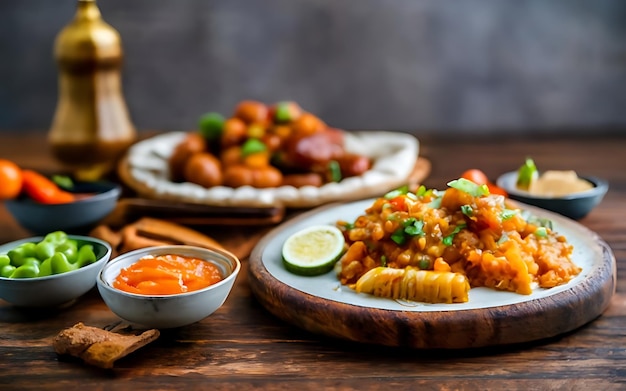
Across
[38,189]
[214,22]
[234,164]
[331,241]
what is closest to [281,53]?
[214,22]

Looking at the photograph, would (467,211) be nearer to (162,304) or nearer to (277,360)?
(277,360)

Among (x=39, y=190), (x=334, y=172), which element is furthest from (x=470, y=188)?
(x=39, y=190)

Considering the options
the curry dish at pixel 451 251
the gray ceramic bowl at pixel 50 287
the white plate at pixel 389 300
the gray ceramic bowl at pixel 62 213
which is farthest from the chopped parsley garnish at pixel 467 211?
the gray ceramic bowl at pixel 62 213

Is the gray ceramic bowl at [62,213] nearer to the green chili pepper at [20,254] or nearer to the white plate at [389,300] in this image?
the green chili pepper at [20,254]

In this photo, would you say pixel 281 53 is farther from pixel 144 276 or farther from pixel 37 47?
pixel 144 276

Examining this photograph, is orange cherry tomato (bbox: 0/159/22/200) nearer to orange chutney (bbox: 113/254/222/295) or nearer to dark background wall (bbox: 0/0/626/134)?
orange chutney (bbox: 113/254/222/295)

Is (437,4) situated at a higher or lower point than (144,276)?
higher
